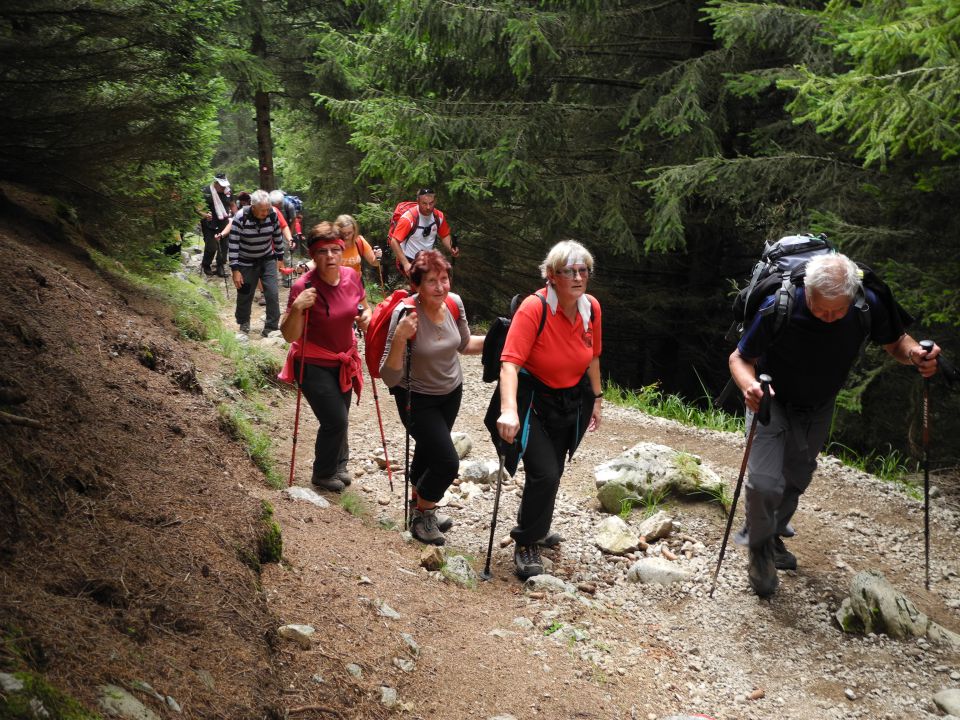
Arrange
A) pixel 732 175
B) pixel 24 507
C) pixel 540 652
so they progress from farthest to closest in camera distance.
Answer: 1. pixel 732 175
2. pixel 540 652
3. pixel 24 507

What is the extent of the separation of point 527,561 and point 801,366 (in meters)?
2.45

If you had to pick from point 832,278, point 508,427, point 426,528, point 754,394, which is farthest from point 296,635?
point 832,278

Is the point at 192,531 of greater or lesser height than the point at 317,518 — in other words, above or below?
above

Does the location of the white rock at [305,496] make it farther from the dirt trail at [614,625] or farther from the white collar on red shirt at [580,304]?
the white collar on red shirt at [580,304]

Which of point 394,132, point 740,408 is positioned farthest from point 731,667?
point 394,132

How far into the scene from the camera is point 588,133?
13984 millimetres

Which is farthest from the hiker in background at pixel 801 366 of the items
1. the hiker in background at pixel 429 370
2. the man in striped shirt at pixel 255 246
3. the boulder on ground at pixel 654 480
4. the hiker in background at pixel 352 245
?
the man in striped shirt at pixel 255 246

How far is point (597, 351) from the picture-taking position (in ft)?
18.7

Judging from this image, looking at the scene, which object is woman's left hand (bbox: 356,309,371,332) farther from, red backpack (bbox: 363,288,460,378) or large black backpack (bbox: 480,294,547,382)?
large black backpack (bbox: 480,294,547,382)

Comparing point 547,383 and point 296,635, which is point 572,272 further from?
point 296,635

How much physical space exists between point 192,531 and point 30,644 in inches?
52.9

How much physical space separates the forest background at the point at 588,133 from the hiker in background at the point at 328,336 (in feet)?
8.93

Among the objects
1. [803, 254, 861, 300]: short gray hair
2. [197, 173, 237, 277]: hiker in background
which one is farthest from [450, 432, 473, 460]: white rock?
[197, 173, 237, 277]: hiker in background

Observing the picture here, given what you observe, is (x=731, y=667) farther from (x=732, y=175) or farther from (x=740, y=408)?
(x=740, y=408)
